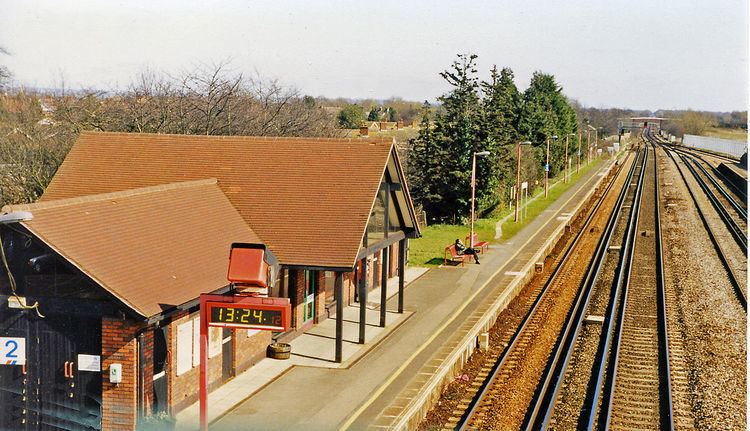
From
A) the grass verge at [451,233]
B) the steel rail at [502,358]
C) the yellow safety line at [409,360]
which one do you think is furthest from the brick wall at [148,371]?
the grass verge at [451,233]

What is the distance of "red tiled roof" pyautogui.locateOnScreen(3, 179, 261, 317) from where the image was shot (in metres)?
12.5

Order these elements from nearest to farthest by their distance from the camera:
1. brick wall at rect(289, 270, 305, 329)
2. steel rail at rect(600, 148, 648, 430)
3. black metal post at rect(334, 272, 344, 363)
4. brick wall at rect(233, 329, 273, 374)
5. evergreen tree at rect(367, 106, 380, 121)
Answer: steel rail at rect(600, 148, 648, 430) < brick wall at rect(233, 329, 273, 374) < black metal post at rect(334, 272, 344, 363) < brick wall at rect(289, 270, 305, 329) < evergreen tree at rect(367, 106, 380, 121)

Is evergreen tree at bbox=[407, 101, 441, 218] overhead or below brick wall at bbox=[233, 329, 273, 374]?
overhead

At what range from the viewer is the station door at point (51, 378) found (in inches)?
508

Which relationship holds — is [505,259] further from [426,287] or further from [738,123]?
[738,123]

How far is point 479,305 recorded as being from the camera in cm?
2408

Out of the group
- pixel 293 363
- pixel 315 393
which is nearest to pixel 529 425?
pixel 315 393

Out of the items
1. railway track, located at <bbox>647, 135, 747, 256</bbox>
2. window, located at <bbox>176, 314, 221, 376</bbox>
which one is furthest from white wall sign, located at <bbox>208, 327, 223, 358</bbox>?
railway track, located at <bbox>647, 135, 747, 256</bbox>

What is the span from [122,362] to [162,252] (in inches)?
99.4

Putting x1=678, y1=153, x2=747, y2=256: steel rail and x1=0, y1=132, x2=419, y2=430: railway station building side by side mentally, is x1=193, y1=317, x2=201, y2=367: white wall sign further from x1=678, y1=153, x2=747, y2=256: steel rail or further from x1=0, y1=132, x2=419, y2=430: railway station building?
x1=678, y1=153, x2=747, y2=256: steel rail

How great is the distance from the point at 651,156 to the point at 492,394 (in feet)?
Result: 322

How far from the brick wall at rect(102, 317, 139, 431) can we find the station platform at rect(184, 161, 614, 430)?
1.16 metres

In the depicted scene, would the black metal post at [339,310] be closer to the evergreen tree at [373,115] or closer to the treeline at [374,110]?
the treeline at [374,110]

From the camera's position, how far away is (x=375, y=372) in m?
17.1
